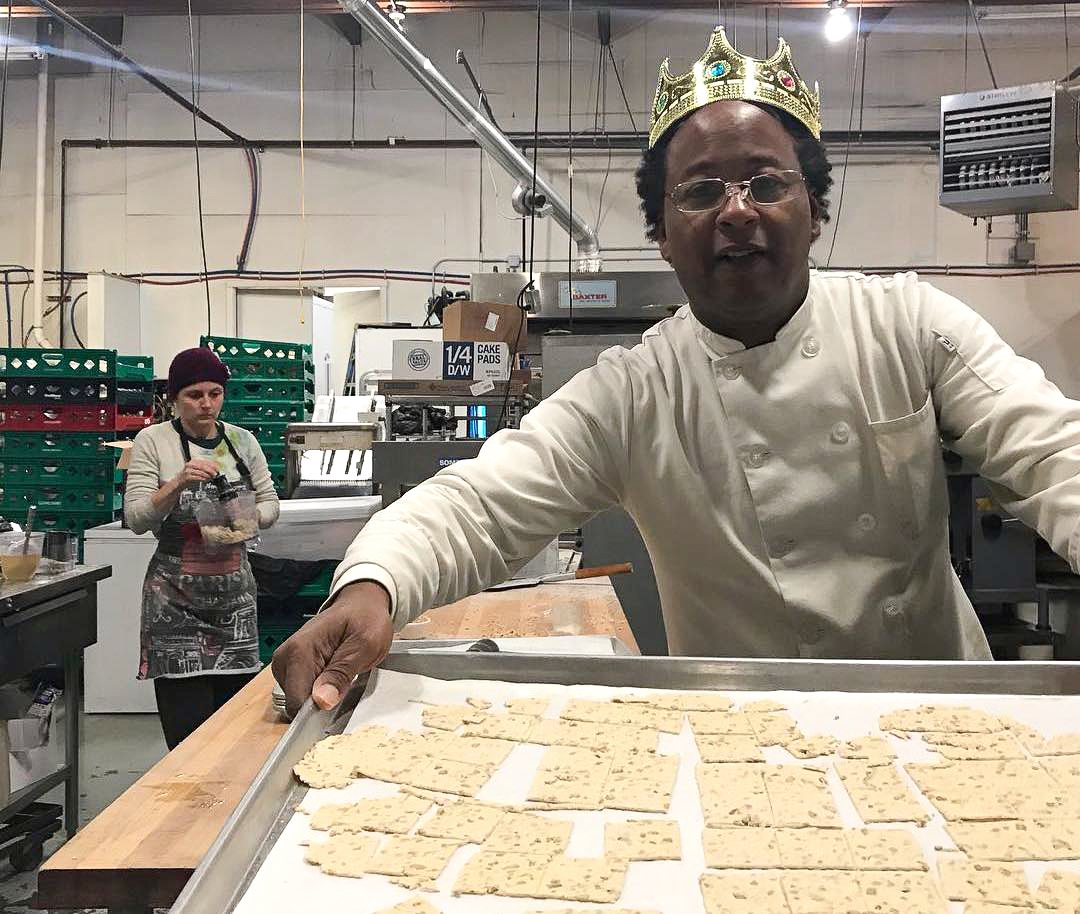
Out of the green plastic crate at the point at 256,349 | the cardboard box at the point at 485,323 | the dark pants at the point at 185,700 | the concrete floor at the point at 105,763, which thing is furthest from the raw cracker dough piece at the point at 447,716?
the green plastic crate at the point at 256,349

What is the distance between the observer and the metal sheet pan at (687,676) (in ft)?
3.25

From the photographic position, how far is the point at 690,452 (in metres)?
1.43

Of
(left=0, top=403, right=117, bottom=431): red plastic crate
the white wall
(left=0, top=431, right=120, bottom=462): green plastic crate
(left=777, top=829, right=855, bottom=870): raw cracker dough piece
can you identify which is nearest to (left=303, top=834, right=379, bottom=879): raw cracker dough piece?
(left=777, top=829, right=855, bottom=870): raw cracker dough piece

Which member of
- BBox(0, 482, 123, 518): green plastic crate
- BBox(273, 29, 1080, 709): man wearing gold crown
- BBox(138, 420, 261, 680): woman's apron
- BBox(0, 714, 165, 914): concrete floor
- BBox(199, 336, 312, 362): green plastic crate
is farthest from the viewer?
BBox(199, 336, 312, 362): green plastic crate

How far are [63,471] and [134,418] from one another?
67 cm

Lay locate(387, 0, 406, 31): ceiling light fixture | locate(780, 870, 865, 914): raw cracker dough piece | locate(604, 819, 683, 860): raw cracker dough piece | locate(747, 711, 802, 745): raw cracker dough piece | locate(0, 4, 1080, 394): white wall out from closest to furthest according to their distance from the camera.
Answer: locate(780, 870, 865, 914): raw cracker dough piece, locate(604, 819, 683, 860): raw cracker dough piece, locate(747, 711, 802, 745): raw cracker dough piece, locate(387, 0, 406, 31): ceiling light fixture, locate(0, 4, 1080, 394): white wall

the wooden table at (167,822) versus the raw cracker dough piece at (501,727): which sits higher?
the raw cracker dough piece at (501,727)

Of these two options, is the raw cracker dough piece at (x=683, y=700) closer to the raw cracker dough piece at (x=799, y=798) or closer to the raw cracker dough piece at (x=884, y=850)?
the raw cracker dough piece at (x=799, y=798)

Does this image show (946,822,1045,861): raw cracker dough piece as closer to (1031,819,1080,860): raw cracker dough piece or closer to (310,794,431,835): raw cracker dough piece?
(1031,819,1080,860): raw cracker dough piece

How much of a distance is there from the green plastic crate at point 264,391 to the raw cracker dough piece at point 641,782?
4228 millimetres

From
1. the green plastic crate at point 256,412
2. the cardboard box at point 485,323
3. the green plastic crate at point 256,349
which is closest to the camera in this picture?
the cardboard box at point 485,323

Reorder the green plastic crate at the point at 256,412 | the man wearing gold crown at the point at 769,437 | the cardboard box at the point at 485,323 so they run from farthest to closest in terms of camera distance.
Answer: the green plastic crate at the point at 256,412, the cardboard box at the point at 485,323, the man wearing gold crown at the point at 769,437

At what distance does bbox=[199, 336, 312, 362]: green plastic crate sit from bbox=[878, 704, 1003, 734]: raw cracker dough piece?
13.9 ft

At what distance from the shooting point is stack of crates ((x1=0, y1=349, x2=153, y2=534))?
455 cm
